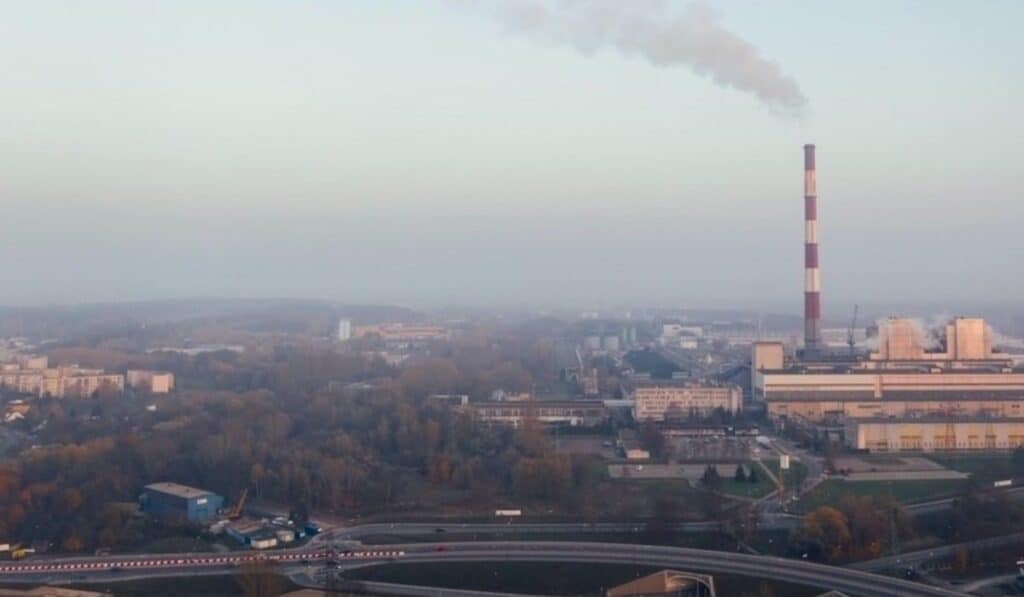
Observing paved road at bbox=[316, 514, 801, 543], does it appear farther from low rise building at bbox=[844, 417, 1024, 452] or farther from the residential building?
the residential building

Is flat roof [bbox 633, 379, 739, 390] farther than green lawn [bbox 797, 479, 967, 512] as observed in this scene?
Yes

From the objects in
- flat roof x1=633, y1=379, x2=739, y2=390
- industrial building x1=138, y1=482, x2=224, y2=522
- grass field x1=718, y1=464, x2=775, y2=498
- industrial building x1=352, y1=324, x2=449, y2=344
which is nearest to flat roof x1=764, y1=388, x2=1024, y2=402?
flat roof x1=633, y1=379, x2=739, y2=390

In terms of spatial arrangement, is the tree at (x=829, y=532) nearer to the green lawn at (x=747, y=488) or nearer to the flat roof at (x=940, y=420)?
the green lawn at (x=747, y=488)

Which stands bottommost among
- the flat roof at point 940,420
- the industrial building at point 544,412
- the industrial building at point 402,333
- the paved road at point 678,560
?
the paved road at point 678,560

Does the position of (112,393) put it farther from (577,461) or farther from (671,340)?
(671,340)

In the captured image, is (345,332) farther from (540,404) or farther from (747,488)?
(747,488)

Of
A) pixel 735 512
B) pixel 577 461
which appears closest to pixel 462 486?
pixel 577 461

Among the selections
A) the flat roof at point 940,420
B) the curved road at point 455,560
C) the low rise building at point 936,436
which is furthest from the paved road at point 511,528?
the flat roof at point 940,420
